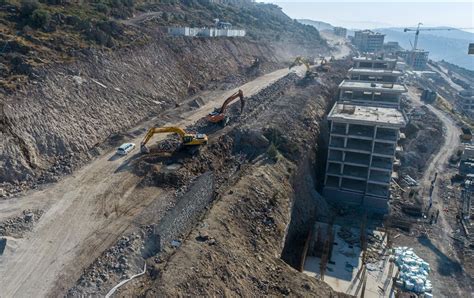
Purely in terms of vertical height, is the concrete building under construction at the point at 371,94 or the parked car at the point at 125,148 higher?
the concrete building under construction at the point at 371,94

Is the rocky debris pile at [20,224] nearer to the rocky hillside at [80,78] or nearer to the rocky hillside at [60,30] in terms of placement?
the rocky hillside at [80,78]

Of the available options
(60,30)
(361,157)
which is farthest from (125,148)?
(361,157)

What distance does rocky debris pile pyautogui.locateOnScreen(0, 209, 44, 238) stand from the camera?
27.5m

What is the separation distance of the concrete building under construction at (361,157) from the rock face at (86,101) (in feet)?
83.6

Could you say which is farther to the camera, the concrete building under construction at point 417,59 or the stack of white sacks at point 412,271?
the concrete building under construction at point 417,59

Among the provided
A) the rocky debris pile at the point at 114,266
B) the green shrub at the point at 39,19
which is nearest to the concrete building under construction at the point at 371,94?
the green shrub at the point at 39,19

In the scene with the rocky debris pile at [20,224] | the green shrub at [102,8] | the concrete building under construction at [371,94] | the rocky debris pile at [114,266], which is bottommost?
the rocky debris pile at [114,266]

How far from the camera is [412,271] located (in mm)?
38875

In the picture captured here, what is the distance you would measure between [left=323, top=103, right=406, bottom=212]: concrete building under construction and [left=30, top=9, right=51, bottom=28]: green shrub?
41.5m

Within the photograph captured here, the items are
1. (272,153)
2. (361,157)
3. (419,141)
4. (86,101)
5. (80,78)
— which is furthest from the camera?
(419,141)

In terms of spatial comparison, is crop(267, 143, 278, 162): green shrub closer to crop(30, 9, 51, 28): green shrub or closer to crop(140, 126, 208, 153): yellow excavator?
crop(140, 126, 208, 153): yellow excavator

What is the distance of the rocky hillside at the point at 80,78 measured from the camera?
37.2 meters

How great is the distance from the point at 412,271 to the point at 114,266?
98.6 feet

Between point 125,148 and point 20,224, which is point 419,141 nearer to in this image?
point 125,148
